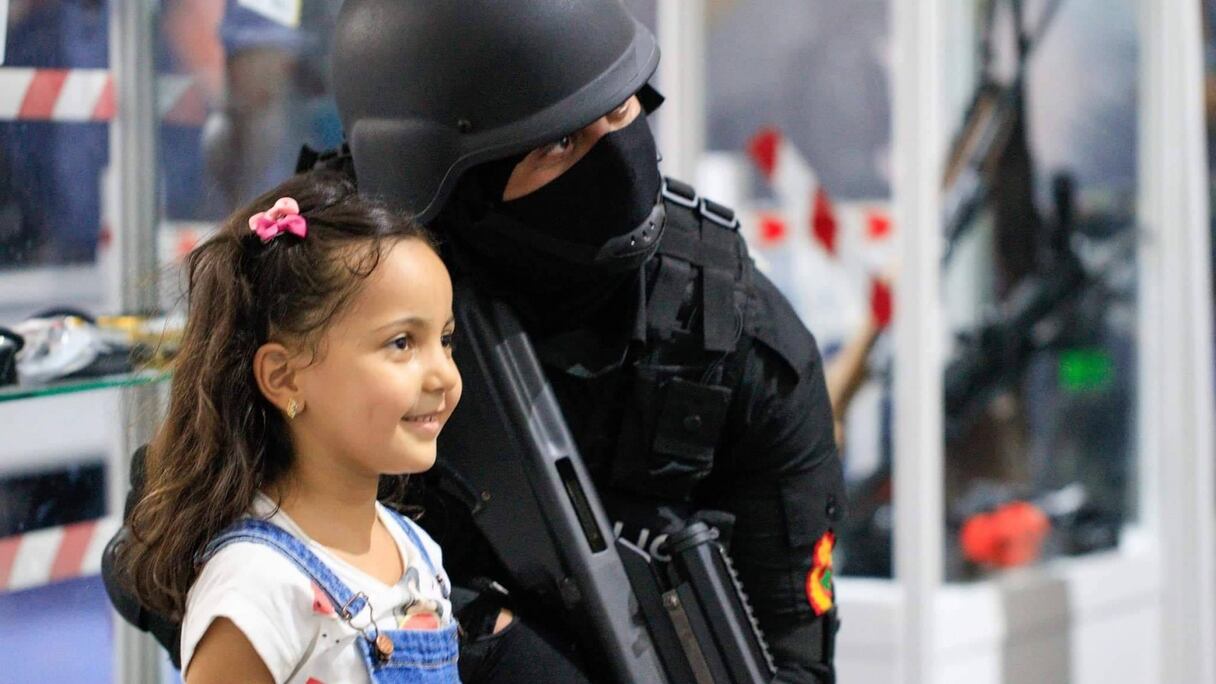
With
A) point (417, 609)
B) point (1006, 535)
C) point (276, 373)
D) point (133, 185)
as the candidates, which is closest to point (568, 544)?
point (417, 609)

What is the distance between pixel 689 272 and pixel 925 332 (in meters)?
1.39

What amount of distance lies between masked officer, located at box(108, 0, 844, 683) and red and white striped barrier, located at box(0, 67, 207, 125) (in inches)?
10.7

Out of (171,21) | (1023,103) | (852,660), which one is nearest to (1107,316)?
(1023,103)

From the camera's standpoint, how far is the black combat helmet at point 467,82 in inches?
56.1

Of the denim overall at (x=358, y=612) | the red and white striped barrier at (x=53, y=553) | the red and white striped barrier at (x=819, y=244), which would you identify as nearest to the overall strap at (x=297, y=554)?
the denim overall at (x=358, y=612)

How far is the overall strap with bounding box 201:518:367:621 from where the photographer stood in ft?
3.59

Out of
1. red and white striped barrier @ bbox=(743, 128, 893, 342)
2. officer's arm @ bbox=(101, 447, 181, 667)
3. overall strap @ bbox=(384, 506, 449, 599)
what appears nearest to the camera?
overall strap @ bbox=(384, 506, 449, 599)

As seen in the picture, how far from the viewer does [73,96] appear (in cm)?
Result: 160

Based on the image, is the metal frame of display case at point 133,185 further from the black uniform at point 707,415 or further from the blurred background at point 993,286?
the blurred background at point 993,286

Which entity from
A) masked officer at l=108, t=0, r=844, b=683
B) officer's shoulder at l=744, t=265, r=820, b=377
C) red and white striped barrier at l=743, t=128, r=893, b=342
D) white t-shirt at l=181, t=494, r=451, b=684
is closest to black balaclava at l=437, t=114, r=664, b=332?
masked officer at l=108, t=0, r=844, b=683

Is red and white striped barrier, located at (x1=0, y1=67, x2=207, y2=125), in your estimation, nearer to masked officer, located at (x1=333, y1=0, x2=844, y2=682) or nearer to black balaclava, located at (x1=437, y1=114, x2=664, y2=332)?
masked officer, located at (x1=333, y1=0, x2=844, y2=682)

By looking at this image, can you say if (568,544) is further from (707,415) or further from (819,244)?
(819,244)

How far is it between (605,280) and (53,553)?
58 centimetres

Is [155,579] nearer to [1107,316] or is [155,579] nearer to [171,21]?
[171,21]
